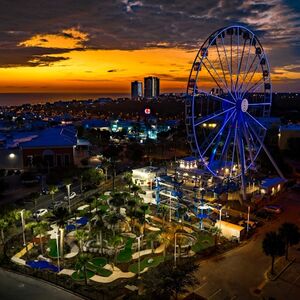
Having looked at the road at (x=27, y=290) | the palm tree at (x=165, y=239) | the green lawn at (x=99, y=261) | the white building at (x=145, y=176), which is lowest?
the green lawn at (x=99, y=261)

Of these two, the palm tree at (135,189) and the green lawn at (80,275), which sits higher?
the palm tree at (135,189)

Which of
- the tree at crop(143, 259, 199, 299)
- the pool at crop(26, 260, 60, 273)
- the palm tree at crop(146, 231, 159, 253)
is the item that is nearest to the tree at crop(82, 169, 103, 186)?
the palm tree at crop(146, 231, 159, 253)

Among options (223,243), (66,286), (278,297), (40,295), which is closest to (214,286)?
(278,297)

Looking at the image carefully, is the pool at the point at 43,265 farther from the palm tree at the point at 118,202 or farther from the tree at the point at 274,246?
the tree at the point at 274,246

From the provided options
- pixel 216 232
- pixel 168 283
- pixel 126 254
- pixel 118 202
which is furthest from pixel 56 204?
pixel 168 283

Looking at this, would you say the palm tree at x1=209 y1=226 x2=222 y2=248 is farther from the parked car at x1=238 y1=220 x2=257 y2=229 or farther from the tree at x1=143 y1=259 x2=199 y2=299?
the tree at x1=143 y1=259 x2=199 y2=299

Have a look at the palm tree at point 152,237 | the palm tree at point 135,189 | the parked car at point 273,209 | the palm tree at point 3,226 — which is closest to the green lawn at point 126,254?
the palm tree at point 152,237

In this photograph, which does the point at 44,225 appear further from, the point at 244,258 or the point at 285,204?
the point at 285,204
